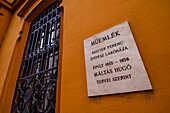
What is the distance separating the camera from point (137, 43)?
1.10 metres

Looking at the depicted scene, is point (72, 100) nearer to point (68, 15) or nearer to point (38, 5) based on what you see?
point (68, 15)

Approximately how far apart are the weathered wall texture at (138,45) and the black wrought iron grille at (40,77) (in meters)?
0.53

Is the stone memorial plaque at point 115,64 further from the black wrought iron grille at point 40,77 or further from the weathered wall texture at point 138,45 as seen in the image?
the black wrought iron grille at point 40,77

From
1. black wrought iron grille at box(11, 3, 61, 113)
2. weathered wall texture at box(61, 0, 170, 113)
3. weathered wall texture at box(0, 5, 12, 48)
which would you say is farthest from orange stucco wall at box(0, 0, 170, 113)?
weathered wall texture at box(0, 5, 12, 48)

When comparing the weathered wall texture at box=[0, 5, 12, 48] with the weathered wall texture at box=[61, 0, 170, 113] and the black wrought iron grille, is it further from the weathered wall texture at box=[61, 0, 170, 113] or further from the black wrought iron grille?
the weathered wall texture at box=[61, 0, 170, 113]

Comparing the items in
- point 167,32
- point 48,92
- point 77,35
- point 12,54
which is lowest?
point 48,92

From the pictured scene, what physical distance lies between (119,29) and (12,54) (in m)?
3.25

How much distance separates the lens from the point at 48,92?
193 cm

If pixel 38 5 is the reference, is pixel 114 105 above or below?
below

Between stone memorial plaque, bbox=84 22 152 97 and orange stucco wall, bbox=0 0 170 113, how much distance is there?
0.23 ft

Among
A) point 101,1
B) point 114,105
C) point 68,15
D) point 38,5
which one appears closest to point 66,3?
point 68,15

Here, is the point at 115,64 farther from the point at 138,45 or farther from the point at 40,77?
the point at 40,77

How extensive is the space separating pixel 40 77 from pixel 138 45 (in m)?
2.09

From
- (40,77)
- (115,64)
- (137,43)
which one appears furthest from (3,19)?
(137,43)
